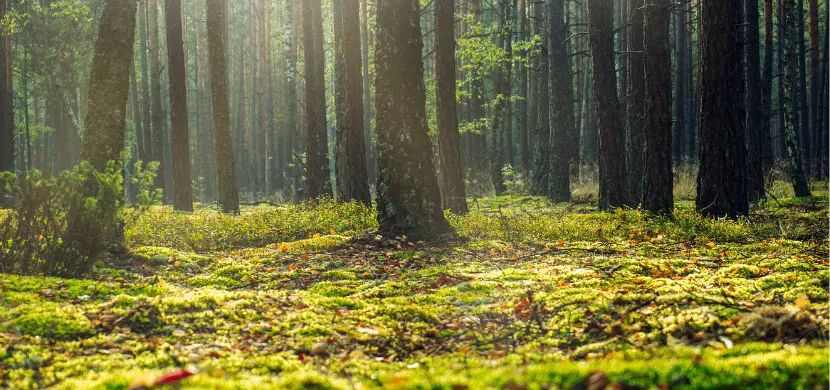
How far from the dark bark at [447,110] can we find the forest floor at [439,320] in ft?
18.2

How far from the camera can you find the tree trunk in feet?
60.4

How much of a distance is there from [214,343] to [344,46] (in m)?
11.2

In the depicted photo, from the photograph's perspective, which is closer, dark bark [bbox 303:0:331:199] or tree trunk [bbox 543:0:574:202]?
dark bark [bbox 303:0:331:199]

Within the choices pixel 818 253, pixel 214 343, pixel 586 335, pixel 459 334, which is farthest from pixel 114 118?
pixel 818 253

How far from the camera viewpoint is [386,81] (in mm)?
8773

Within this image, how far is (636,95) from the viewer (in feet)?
44.7

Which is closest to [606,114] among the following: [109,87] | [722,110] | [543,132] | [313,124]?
[722,110]

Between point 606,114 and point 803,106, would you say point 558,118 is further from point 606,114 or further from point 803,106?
point 803,106

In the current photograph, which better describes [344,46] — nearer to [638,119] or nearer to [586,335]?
[638,119]

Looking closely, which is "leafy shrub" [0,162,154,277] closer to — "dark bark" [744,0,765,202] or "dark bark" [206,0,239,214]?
"dark bark" [206,0,239,214]

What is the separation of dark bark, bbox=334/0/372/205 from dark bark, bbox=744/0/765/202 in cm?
967

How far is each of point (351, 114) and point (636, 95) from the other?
6.06 metres

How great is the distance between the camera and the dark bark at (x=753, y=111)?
1656cm

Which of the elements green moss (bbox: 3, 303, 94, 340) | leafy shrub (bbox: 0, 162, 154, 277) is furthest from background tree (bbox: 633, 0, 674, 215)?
green moss (bbox: 3, 303, 94, 340)
